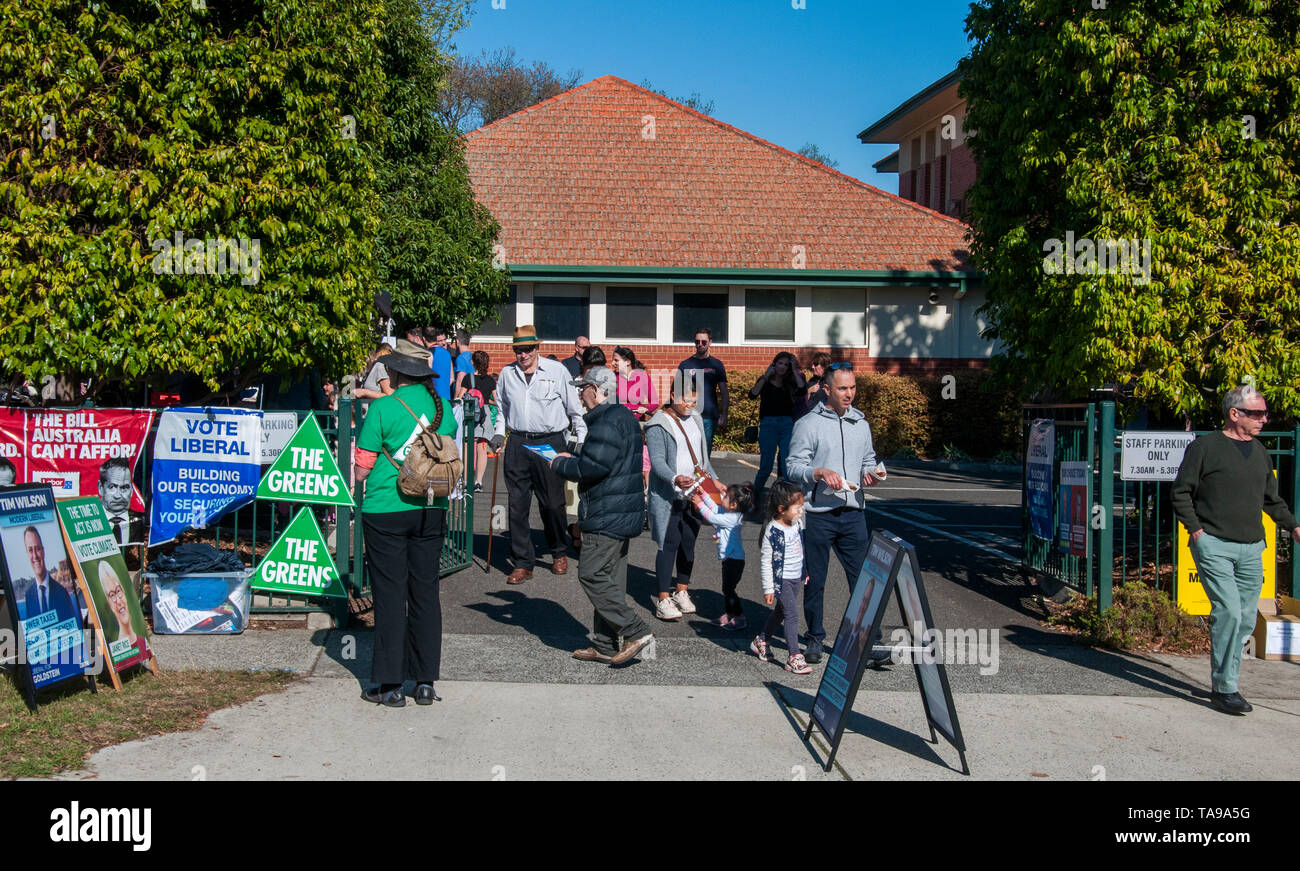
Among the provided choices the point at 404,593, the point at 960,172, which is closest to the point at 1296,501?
the point at 404,593

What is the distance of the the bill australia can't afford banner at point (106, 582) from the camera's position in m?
6.29

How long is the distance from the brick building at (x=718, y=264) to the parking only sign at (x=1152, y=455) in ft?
49.5

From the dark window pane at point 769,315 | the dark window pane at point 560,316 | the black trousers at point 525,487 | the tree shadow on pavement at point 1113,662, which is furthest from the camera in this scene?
the dark window pane at point 769,315

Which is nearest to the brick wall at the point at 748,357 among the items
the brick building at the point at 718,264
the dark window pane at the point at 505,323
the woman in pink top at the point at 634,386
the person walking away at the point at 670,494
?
the brick building at the point at 718,264

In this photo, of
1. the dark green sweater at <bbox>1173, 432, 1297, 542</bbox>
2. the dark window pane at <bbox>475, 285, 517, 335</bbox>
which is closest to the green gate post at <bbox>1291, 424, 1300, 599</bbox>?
the dark green sweater at <bbox>1173, 432, 1297, 542</bbox>

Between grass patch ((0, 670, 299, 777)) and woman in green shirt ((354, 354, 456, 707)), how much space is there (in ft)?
2.64

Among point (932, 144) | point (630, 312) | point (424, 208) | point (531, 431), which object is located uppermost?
point (932, 144)

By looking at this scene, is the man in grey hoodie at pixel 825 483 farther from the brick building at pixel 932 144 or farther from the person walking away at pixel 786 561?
the brick building at pixel 932 144

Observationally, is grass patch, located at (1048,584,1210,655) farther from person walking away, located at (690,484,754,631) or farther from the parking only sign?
person walking away, located at (690,484,754,631)

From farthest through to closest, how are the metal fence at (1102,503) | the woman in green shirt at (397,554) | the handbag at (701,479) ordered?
the metal fence at (1102,503) → the handbag at (701,479) → the woman in green shirt at (397,554)

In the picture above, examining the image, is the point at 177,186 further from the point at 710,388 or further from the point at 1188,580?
the point at 1188,580

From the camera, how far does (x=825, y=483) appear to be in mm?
7160

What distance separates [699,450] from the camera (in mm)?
8633

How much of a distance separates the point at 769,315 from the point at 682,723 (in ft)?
61.5
